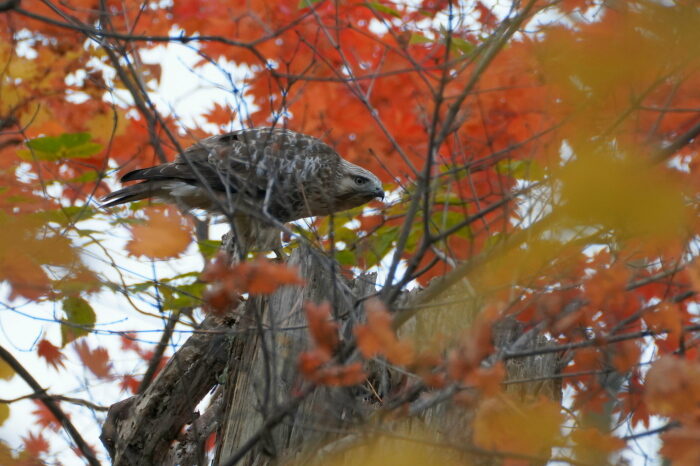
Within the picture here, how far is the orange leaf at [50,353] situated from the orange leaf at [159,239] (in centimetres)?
125

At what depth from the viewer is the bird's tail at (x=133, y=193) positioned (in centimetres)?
679

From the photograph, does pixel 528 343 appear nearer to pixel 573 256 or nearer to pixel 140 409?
pixel 573 256

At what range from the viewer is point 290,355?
166 inches

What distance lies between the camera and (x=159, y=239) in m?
4.98

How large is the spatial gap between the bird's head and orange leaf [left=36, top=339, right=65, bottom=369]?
115 inches

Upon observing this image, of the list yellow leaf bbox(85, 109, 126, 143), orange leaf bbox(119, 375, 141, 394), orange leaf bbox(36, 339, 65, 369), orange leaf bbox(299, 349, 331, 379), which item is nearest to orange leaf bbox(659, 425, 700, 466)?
orange leaf bbox(299, 349, 331, 379)

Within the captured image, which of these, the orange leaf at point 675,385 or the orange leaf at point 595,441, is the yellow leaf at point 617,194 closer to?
the orange leaf at point 675,385

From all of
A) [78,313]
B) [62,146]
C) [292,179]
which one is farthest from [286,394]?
[292,179]

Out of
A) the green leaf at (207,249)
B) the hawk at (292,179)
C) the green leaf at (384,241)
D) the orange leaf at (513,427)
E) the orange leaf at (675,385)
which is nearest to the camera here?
the orange leaf at (675,385)

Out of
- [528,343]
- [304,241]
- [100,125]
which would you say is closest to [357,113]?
[100,125]

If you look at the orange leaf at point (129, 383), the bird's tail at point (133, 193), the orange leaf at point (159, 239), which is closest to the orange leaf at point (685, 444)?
the orange leaf at point (159, 239)

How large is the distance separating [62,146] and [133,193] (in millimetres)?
1798

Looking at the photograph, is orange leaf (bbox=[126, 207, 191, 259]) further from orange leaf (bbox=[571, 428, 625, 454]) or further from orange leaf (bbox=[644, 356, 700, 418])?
orange leaf (bbox=[644, 356, 700, 418])

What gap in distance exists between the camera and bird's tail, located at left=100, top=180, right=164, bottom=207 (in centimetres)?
679
